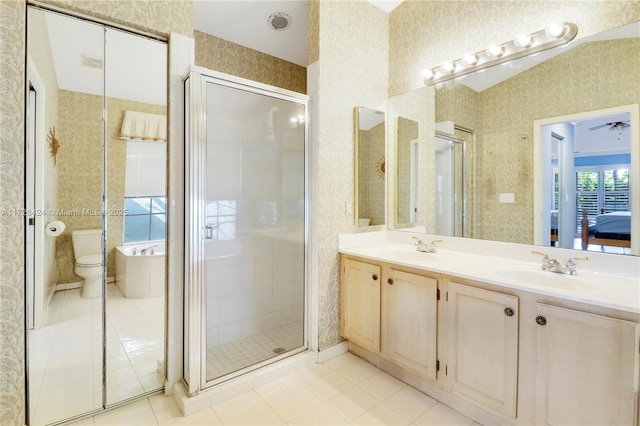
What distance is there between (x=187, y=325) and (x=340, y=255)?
1175 millimetres

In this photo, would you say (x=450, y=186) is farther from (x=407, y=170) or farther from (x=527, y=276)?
(x=527, y=276)

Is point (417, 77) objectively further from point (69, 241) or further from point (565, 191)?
point (69, 241)

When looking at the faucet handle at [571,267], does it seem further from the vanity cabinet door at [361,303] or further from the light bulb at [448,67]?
the light bulb at [448,67]

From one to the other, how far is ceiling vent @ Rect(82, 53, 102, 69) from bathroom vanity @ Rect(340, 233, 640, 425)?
6.49 ft

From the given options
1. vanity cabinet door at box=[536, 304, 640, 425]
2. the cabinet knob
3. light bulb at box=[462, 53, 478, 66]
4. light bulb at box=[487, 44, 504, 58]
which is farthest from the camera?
light bulb at box=[462, 53, 478, 66]

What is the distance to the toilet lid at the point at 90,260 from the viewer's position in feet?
5.53

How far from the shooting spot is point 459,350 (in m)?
1.67

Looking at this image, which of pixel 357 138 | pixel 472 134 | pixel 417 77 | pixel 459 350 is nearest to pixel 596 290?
pixel 459 350

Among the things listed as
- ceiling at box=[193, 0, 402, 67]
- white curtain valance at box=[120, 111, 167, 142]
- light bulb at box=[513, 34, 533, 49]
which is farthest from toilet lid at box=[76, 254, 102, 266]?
light bulb at box=[513, 34, 533, 49]

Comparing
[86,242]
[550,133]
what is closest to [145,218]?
[86,242]

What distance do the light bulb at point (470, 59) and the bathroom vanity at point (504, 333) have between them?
1261 mm

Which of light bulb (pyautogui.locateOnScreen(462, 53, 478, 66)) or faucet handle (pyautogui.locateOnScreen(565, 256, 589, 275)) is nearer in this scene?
faucet handle (pyautogui.locateOnScreen(565, 256, 589, 275))

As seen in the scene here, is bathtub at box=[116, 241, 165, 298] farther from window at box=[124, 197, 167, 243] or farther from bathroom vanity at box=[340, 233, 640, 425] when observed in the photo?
bathroom vanity at box=[340, 233, 640, 425]

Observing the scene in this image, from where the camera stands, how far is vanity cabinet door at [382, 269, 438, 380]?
5.89 feet
